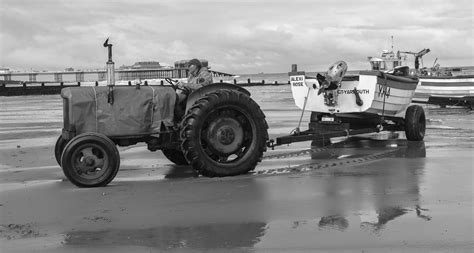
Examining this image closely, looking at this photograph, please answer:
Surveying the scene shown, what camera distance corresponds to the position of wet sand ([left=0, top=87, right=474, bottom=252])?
5.03 m

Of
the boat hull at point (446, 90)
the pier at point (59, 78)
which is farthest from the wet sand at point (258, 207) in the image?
the pier at point (59, 78)

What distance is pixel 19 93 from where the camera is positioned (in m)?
61.4

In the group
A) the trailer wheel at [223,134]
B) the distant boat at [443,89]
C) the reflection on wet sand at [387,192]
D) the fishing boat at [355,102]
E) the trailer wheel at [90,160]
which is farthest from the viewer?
the distant boat at [443,89]

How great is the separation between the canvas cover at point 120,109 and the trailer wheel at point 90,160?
0.41 m

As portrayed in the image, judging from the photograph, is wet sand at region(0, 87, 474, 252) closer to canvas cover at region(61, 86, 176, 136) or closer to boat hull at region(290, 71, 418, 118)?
canvas cover at region(61, 86, 176, 136)

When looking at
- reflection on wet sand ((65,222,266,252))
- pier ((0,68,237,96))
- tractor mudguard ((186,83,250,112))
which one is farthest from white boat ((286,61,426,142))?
pier ((0,68,237,96))

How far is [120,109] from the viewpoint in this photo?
7922 millimetres

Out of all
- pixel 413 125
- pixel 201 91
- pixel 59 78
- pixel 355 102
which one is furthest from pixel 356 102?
pixel 59 78

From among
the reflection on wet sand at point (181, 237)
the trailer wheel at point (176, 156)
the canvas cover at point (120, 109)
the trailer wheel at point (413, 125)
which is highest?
the canvas cover at point (120, 109)

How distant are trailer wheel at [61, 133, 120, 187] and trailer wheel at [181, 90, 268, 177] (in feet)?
3.61

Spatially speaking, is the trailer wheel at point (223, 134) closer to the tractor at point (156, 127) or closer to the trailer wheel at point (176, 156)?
the tractor at point (156, 127)

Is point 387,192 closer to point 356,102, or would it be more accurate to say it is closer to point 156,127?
point 156,127

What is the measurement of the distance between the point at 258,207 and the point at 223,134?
226 centimetres

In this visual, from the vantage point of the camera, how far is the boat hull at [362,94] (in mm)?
11375
